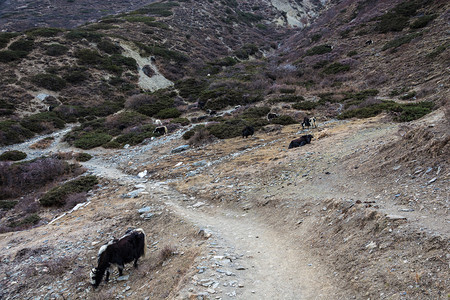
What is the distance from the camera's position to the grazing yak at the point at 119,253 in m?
7.46

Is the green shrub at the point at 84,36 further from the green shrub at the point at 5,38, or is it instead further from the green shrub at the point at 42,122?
the green shrub at the point at 42,122

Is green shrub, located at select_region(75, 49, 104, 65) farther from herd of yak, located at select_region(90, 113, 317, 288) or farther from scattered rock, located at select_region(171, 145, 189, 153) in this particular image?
herd of yak, located at select_region(90, 113, 317, 288)

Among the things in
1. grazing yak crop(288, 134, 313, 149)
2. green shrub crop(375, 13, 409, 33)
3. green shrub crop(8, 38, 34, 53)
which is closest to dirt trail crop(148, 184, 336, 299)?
grazing yak crop(288, 134, 313, 149)

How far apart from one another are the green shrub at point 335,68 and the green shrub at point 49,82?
38290 millimetres

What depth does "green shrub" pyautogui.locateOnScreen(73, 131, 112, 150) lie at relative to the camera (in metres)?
26.1

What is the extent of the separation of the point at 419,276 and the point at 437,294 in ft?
1.32

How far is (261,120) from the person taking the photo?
2420cm

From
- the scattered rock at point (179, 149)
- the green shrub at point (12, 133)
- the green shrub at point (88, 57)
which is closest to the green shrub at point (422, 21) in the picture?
the scattered rock at point (179, 149)

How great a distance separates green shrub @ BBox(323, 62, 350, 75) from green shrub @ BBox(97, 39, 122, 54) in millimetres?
38315

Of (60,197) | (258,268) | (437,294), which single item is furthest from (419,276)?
(60,197)

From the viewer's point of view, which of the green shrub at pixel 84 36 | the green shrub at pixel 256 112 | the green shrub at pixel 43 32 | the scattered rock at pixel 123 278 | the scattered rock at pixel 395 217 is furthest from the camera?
the green shrub at pixel 84 36

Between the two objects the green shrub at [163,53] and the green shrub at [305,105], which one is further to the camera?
the green shrub at [163,53]

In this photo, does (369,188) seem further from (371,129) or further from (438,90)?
(438,90)

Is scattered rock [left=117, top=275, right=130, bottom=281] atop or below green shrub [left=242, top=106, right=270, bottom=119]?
atop
